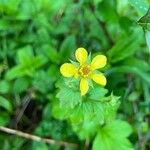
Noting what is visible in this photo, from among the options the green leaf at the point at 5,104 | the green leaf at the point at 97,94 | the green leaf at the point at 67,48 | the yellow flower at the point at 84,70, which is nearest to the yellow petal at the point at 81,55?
the yellow flower at the point at 84,70

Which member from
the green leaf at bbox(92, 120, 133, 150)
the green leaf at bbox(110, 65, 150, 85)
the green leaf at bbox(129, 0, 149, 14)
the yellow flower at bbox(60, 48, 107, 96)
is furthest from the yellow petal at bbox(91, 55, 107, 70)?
the green leaf at bbox(110, 65, 150, 85)

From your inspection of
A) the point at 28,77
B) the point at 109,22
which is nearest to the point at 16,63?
the point at 28,77

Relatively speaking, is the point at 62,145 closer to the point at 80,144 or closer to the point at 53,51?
the point at 80,144

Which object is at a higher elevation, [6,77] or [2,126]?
[6,77]

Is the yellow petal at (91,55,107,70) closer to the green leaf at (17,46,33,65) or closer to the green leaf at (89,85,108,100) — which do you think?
the green leaf at (89,85,108,100)

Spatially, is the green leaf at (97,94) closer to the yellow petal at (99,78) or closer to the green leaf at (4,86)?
the yellow petal at (99,78)

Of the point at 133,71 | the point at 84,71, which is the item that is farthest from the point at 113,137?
the point at 84,71

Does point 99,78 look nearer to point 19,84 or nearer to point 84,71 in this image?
point 84,71

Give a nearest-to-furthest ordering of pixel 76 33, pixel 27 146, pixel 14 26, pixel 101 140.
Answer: pixel 101 140
pixel 27 146
pixel 14 26
pixel 76 33
